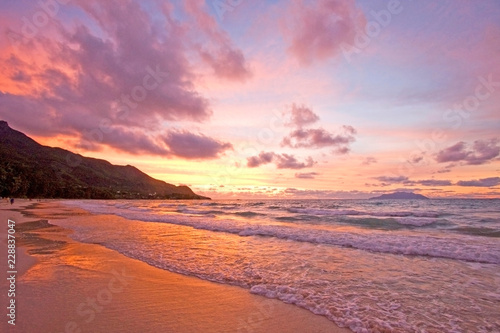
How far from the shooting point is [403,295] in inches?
288

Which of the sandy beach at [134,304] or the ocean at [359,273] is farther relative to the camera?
the ocean at [359,273]

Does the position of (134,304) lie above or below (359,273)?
above

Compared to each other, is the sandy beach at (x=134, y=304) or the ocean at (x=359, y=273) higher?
the sandy beach at (x=134, y=304)

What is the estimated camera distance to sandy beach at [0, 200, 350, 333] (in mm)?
5258

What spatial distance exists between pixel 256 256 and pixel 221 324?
6798 millimetres

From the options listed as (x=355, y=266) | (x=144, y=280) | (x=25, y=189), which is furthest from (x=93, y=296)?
(x=25, y=189)

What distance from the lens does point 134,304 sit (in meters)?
6.30

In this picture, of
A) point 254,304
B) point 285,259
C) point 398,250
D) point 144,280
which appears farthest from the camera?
point 398,250

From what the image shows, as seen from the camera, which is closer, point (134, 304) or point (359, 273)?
point (134, 304)

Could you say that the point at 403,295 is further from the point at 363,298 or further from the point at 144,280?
the point at 144,280

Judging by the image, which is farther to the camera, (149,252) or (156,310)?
(149,252)

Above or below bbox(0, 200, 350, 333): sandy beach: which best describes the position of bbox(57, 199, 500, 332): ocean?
below

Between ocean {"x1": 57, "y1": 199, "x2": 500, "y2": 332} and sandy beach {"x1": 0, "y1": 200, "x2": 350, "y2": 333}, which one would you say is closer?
sandy beach {"x1": 0, "y1": 200, "x2": 350, "y2": 333}

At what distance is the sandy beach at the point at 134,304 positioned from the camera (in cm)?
526
